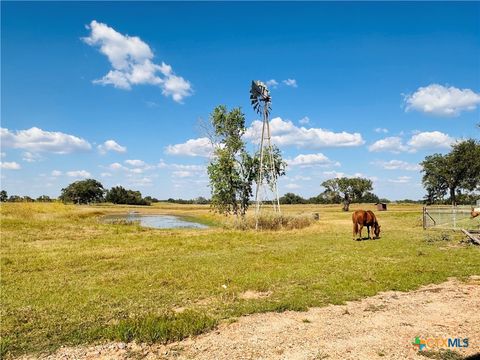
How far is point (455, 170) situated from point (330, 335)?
6528 centimetres

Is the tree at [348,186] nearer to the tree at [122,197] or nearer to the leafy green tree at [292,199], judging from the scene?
the leafy green tree at [292,199]

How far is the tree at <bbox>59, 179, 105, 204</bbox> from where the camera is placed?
13812 cm

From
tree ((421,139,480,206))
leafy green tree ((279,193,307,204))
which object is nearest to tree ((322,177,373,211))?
tree ((421,139,480,206))

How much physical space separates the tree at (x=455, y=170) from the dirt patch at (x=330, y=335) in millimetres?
57243

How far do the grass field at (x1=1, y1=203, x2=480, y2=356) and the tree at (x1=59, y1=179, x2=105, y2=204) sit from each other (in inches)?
4954

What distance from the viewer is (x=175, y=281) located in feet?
39.3

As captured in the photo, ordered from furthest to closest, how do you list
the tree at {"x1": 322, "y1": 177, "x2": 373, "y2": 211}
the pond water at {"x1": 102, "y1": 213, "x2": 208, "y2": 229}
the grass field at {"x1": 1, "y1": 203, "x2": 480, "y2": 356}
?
the tree at {"x1": 322, "y1": 177, "x2": 373, "y2": 211}, the pond water at {"x1": 102, "y1": 213, "x2": 208, "y2": 229}, the grass field at {"x1": 1, "y1": 203, "x2": 480, "y2": 356}

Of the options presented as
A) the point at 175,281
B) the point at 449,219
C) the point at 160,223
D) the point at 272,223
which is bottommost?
the point at 160,223

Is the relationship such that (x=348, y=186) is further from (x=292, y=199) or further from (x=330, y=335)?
(x=330, y=335)

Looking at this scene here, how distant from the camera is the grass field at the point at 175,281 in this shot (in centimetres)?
787

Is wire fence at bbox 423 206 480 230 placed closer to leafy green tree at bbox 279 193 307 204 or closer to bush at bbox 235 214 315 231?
bush at bbox 235 214 315 231

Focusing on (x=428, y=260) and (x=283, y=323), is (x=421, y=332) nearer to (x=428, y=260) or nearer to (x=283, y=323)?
(x=283, y=323)

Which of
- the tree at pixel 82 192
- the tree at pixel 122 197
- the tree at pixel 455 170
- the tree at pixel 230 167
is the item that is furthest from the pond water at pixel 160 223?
the tree at pixel 122 197

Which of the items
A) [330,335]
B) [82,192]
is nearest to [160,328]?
[330,335]
